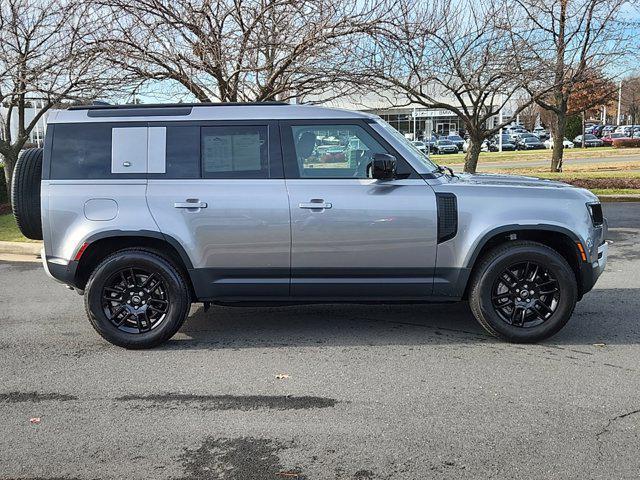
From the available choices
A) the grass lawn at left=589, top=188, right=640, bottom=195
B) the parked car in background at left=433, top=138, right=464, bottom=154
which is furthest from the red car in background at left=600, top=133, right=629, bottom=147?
the grass lawn at left=589, top=188, right=640, bottom=195

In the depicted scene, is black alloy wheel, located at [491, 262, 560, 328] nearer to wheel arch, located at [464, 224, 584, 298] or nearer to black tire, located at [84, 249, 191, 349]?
wheel arch, located at [464, 224, 584, 298]

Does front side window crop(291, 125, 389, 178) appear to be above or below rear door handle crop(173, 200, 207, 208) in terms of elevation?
above

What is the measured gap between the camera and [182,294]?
17.7 ft

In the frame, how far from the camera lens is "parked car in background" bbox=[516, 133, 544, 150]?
176ft

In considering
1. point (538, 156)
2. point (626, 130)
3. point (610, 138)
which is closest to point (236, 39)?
point (538, 156)

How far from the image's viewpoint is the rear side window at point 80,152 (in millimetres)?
5367

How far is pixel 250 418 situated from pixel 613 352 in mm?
3022

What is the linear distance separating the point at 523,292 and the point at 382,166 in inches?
62.8

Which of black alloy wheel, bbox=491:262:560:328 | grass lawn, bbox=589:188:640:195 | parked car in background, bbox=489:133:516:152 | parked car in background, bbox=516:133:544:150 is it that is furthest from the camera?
parked car in background, bbox=489:133:516:152

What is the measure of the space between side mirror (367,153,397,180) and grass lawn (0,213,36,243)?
7413mm

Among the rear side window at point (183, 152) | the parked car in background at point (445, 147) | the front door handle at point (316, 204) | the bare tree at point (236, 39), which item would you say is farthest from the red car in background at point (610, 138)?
the rear side window at point (183, 152)

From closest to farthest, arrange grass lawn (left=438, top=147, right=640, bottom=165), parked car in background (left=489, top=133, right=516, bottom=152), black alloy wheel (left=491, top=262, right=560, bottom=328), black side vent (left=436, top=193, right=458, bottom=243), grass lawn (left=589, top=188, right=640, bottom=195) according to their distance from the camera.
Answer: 1. black side vent (left=436, top=193, right=458, bottom=243)
2. black alloy wheel (left=491, top=262, right=560, bottom=328)
3. grass lawn (left=589, top=188, right=640, bottom=195)
4. grass lawn (left=438, top=147, right=640, bottom=165)
5. parked car in background (left=489, top=133, right=516, bottom=152)

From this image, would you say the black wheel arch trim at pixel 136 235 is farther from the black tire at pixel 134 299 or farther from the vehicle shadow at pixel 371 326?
the vehicle shadow at pixel 371 326

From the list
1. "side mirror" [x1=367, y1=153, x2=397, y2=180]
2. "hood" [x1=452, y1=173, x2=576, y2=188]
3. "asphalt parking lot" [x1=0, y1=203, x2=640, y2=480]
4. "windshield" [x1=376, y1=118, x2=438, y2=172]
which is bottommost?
"asphalt parking lot" [x1=0, y1=203, x2=640, y2=480]
